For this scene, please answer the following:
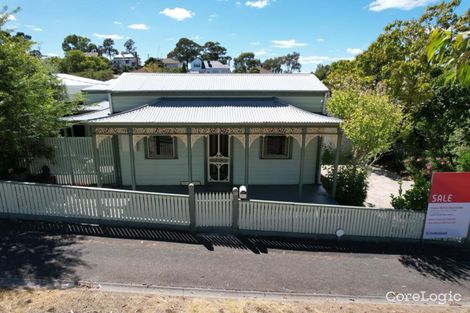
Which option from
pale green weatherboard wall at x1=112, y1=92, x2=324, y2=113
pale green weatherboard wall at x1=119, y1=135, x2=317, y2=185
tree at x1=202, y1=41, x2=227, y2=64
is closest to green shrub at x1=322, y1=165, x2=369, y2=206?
pale green weatherboard wall at x1=119, y1=135, x2=317, y2=185

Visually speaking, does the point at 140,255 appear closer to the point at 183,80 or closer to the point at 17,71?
the point at 17,71

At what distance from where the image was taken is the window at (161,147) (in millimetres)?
10828

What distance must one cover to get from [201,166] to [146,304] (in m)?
6.42

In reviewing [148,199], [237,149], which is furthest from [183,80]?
[148,199]

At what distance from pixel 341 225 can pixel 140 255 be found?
5037 millimetres

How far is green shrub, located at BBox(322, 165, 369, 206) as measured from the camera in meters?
9.57

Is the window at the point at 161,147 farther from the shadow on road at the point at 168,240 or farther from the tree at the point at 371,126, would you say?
the tree at the point at 371,126

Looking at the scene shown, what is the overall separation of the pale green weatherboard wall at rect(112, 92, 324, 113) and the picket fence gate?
4430mm

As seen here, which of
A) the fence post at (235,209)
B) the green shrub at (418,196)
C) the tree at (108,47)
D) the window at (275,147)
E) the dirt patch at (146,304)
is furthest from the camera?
the tree at (108,47)

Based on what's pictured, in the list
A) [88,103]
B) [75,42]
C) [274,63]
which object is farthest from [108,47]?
[88,103]

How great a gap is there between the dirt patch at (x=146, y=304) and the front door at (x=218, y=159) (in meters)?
6.24

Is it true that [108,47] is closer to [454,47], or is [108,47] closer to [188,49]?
[188,49]

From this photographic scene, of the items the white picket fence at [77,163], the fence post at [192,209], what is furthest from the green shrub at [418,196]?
the white picket fence at [77,163]

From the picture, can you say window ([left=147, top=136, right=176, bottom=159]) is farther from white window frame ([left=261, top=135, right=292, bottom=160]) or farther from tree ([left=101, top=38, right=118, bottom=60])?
tree ([left=101, top=38, right=118, bottom=60])
